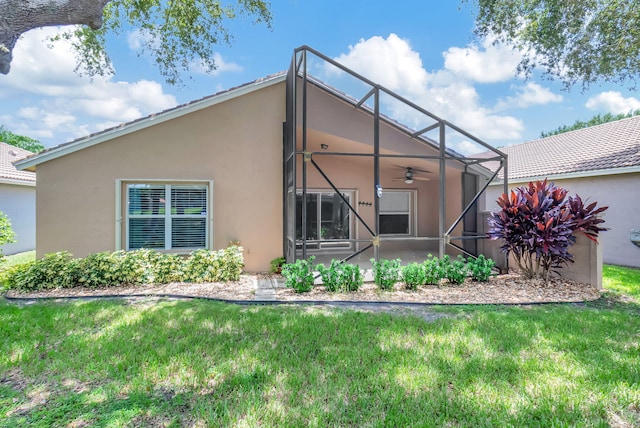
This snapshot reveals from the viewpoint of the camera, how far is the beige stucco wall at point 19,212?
1248cm

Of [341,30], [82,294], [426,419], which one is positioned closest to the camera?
[426,419]

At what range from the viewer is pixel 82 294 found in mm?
6098

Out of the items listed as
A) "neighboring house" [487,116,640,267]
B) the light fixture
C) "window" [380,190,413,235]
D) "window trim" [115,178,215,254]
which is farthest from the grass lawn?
"window" [380,190,413,235]

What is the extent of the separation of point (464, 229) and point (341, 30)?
8789 mm

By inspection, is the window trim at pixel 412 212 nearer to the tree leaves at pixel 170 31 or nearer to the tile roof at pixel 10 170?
the tree leaves at pixel 170 31

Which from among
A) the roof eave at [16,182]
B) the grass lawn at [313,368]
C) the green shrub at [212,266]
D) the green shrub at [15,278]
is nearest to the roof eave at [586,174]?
the grass lawn at [313,368]

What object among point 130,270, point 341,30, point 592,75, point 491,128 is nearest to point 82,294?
point 130,270

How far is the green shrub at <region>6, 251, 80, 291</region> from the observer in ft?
20.8

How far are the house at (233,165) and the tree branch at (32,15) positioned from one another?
384 cm

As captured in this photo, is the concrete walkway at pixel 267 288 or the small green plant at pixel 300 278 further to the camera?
the small green plant at pixel 300 278

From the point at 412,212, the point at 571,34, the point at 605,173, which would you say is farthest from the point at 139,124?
the point at 605,173

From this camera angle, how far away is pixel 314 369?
3.28m

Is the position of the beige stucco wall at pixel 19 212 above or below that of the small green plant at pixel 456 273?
above

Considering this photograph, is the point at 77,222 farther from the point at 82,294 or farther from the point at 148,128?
the point at 148,128
